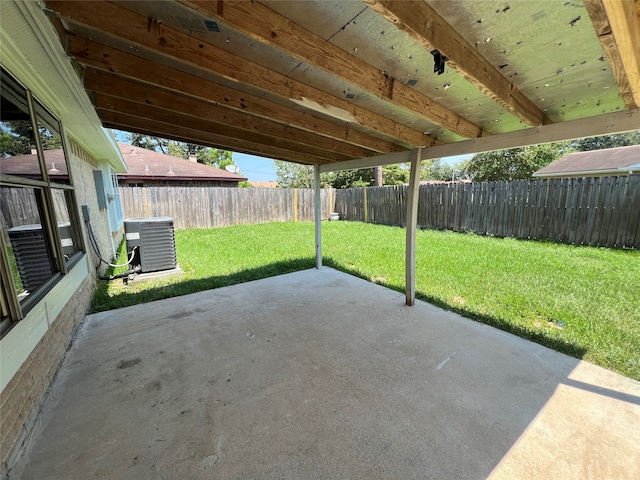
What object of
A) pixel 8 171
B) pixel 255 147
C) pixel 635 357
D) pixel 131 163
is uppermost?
pixel 131 163

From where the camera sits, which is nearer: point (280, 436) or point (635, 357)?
point (280, 436)

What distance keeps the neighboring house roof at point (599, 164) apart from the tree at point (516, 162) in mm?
2874

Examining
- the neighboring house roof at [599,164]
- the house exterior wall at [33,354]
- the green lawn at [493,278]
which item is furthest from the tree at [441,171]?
the house exterior wall at [33,354]

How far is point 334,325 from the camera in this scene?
308 cm

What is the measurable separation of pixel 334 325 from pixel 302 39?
8.56 ft

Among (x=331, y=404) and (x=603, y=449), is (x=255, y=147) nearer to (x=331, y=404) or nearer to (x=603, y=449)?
(x=331, y=404)

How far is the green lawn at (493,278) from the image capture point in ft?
9.30

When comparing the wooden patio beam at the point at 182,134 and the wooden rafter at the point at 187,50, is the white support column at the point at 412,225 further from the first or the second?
the wooden patio beam at the point at 182,134

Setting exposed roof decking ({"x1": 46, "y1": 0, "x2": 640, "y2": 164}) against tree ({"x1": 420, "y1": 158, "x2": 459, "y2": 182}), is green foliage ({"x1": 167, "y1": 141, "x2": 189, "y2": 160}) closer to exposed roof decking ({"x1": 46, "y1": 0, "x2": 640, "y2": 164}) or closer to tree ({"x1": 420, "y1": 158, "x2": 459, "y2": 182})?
exposed roof decking ({"x1": 46, "y1": 0, "x2": 640, "y2": 164})

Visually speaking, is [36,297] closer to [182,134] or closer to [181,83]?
[181,83]

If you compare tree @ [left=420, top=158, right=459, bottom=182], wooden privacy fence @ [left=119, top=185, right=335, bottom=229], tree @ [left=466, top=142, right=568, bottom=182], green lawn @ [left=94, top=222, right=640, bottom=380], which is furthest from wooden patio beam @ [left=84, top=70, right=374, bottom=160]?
tree @ [left=420, top=158, right=459, bottom=182]

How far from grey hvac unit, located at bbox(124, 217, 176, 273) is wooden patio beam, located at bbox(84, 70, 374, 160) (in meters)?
2.55

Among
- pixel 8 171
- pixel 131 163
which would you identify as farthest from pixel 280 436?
pixel 131 163

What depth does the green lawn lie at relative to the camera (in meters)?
2.84
